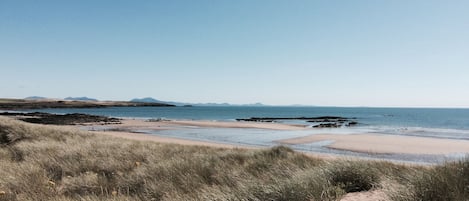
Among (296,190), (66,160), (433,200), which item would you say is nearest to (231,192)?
(296,190)

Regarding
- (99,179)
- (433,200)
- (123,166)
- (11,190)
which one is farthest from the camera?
(123,166)

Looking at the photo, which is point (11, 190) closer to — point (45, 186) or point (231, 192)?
point (45, 186)

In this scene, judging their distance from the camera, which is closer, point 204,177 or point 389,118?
point 204,177

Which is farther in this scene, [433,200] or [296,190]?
[296,190]

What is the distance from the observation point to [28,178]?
7.89 metres

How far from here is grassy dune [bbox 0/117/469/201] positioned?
559cm

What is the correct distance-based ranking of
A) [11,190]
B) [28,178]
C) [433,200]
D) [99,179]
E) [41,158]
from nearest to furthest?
[433,200] → [11,190] → [28,178] → [99,179] → [41,158]

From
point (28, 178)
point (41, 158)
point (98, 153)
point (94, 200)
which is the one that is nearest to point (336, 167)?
point (94, 200)

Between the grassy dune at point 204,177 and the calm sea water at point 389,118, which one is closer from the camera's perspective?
the grassy dune at point 204,177

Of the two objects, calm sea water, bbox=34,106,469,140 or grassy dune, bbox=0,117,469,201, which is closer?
grassy dune, bbox=0,117,469,201

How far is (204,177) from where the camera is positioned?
27.8ft

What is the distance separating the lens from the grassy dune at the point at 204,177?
559 centimetres

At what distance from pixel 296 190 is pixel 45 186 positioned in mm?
4921

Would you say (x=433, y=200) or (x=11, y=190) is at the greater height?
(x=433, y=200)
